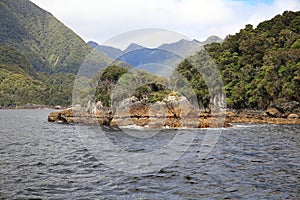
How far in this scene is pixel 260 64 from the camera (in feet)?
261

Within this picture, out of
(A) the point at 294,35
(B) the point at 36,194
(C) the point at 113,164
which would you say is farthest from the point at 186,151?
(A) the point at 294,35

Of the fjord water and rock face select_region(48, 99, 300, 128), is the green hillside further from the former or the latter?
the fjord water

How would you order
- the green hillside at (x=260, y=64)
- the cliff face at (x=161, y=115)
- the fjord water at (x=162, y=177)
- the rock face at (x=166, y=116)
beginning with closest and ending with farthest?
the fjord water at (x=162, y=177)
the cliff face at (x=161, y=115)
the rock face at (x=166, y=116)
the green hillside at (x=260, y=64)

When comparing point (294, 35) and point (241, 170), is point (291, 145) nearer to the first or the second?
point (241, 170)

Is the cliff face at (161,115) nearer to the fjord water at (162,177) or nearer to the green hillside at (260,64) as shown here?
the green hillside at (260,64)

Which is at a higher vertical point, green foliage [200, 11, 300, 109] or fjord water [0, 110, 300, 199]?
green foliage [200, 11, 300, 109]

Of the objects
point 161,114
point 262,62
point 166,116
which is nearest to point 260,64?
point 262,62

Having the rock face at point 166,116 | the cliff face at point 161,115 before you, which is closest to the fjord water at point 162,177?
the cliff face at point 161,115

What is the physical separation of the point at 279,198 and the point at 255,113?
57.5 m

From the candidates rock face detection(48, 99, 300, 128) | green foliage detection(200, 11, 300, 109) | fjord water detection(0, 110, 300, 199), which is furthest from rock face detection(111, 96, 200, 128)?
fjord water detection(0, 110, 300, 199)

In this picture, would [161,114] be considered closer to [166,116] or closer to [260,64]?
[166,116]

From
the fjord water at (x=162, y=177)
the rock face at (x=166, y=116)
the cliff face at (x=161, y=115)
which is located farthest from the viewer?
the rock face at (x=166, y=116)

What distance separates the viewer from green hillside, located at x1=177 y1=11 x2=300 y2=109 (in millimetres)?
68312

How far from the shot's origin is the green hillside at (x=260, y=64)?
68312 mm
